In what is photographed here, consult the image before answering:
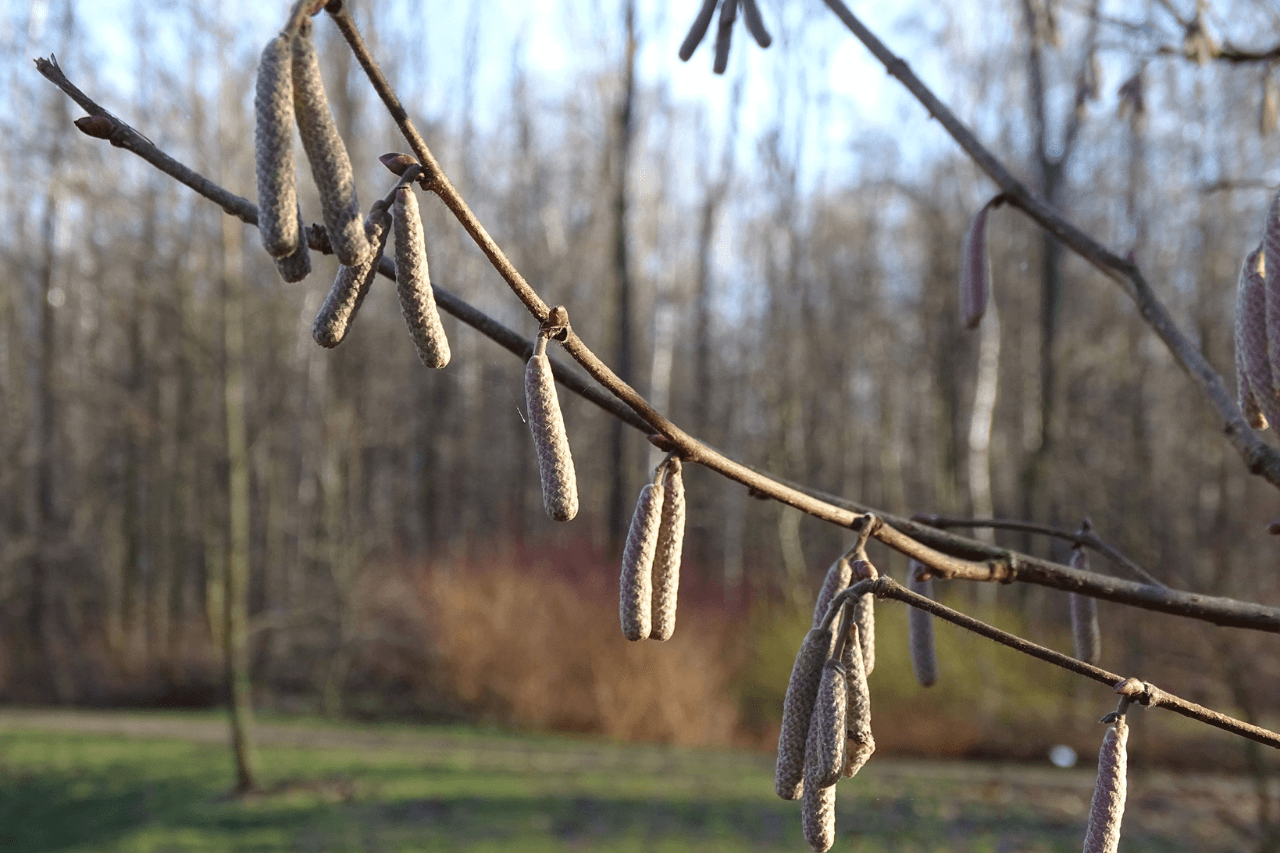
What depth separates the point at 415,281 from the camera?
0.66 metres

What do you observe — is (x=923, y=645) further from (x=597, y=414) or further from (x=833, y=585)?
(x=597, y=414)

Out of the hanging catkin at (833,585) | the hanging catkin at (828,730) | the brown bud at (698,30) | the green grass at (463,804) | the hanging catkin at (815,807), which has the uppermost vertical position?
the brown bud at (698,30)

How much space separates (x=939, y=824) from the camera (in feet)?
18.9

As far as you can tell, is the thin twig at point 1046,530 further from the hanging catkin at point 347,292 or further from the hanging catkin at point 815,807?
the hanging catkin at point 347,292

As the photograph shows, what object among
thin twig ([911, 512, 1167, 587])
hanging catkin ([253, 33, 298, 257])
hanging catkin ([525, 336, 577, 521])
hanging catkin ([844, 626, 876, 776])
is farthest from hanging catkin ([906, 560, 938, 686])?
hanging catkin ([253, 33, 298, 257])

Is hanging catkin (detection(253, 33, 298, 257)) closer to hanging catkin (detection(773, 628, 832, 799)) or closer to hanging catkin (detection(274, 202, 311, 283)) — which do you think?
hanging catkin (detection(274, 202, 311, 283))

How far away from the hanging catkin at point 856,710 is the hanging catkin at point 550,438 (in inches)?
10.2

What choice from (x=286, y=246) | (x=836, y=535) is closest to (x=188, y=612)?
(x=836, y=535)

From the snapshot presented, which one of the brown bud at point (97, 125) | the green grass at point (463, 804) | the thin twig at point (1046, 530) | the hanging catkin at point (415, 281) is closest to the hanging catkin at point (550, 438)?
the hanging catkin at point (415, 281)

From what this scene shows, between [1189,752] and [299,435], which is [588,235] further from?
[1189,752]

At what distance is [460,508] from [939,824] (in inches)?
603

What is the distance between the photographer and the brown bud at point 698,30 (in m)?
1.11

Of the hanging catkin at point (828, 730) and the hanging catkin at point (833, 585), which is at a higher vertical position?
the hanging catkin at point (833, 585)

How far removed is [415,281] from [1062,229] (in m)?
0.92
